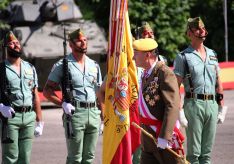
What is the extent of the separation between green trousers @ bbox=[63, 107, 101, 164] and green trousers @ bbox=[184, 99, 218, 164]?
1.20 metres

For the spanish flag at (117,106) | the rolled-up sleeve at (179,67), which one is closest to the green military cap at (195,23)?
the rolled-up sleeve at (179,67)

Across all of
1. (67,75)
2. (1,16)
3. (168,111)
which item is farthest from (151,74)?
(1,16)

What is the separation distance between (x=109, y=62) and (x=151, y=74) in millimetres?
1363

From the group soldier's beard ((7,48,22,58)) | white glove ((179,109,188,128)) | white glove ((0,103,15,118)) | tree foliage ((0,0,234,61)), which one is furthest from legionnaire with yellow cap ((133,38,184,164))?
tree foliage ((0,0,234,61))

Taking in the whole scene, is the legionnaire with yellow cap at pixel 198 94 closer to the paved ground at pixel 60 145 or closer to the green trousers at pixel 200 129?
the green trousers at pixel 200 129

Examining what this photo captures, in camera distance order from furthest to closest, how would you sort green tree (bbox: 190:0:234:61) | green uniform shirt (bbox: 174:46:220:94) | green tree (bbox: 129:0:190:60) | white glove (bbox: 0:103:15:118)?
green tree (bbox: 190:0:234:61)
green tree (bbox: 129:0:190:60)
green uniform shirt (bbox: 174:46:220:94)
white glove (bbox: 0:103:15:118)

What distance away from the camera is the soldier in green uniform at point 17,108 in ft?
34.5

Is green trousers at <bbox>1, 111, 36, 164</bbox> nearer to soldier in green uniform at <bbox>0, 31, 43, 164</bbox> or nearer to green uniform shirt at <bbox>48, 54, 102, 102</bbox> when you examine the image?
soldier in green uniform at <bbox>0, 31, 43, 164</bbox>

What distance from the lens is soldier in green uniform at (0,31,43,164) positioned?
34.5 ft

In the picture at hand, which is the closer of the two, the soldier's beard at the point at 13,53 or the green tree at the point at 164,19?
the soldier's beard at the point at 13,53

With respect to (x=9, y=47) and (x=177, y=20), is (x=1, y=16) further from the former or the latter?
(x=9, y=47)

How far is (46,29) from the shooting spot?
73.9ft

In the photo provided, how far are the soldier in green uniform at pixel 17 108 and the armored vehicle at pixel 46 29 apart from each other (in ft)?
34.1

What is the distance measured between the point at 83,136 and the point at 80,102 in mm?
427
